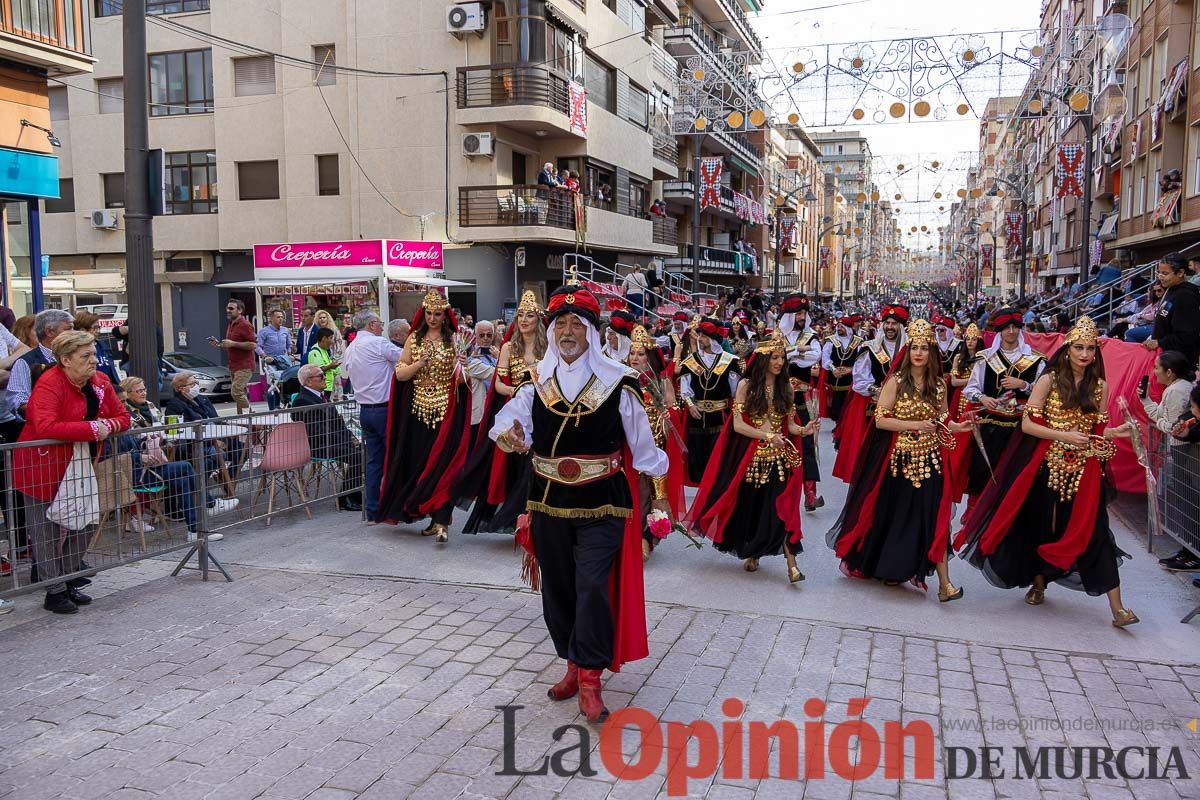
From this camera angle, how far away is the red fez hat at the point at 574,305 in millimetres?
4797

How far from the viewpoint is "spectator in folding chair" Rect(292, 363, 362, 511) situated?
871cm

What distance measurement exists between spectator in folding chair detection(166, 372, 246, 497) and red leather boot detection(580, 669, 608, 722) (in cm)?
398

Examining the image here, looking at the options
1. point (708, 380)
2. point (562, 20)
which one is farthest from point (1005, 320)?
point (562, 20)

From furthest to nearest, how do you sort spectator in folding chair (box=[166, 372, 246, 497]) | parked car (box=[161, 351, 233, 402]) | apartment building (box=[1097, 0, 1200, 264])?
apartment building (box=[1097, 0, 1200, 264])
parked car (box=[161, 351, 233, 402])
spectator in folding chair (box=[166, 372, 246, 497])

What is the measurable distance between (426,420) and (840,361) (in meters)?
6.88

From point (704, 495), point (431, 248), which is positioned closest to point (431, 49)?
point (431, 248)

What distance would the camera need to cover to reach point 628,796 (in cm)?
394

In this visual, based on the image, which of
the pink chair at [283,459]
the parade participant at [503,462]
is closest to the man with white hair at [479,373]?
the parade participant at [503,462]

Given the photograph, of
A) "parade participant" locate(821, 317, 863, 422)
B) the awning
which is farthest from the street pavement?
the awning

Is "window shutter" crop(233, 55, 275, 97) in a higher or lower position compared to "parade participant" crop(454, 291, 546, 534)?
higher

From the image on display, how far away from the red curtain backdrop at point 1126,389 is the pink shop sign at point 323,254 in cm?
1168

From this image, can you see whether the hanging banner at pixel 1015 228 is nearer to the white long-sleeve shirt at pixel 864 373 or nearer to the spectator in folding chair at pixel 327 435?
the white long-sleeve shirt at pixel 864 373

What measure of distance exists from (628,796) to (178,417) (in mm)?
6377

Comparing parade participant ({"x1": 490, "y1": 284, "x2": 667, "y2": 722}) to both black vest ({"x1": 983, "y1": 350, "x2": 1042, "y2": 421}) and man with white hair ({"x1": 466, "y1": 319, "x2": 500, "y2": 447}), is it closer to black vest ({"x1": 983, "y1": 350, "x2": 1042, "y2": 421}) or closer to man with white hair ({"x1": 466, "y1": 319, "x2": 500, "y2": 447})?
man with white hair ({"x1": 466, "y1": 319, "x2": 500, "y2": 447})
